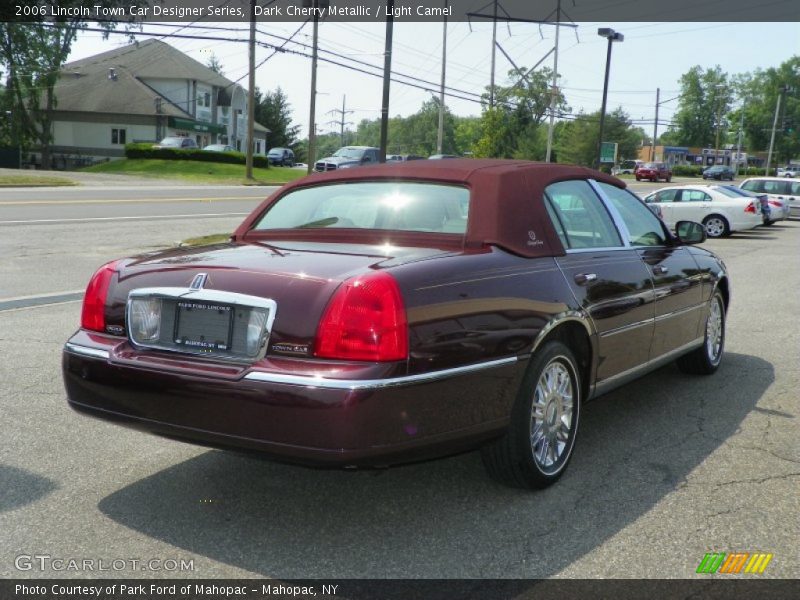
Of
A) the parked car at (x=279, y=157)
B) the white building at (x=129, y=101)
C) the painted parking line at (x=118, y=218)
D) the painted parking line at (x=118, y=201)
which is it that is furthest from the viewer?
the parked car at (x=279, y=157)

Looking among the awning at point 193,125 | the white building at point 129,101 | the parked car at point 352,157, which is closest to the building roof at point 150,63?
the white building at point 129,101

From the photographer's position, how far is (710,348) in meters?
6.75

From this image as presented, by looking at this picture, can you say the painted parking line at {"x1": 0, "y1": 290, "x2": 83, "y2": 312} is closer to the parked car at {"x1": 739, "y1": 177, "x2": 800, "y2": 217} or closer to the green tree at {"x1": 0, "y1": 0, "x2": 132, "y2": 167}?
the parked car at {"x1": 739, "y1": 177, "x2": 800, "y2": 217}

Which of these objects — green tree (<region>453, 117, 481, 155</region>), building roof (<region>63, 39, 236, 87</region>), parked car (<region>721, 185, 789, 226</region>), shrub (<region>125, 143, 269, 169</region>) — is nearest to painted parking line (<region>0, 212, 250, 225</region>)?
parked car (<region>721, 185, 789, 226</region>)

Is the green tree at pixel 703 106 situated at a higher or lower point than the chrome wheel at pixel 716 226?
higher

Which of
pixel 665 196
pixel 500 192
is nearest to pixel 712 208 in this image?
pixel 665 196

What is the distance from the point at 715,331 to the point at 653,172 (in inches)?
2571

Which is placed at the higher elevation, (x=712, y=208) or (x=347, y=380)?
(x=347, y=380)

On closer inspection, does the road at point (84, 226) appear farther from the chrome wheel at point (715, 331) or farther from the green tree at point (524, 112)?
the green tree at point (524, 112)

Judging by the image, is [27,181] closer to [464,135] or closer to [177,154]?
[177,154]

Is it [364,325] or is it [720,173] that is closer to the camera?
[364,325]

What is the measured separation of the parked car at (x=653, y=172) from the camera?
69000 millimetres

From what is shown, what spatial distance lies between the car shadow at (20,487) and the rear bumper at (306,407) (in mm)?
496

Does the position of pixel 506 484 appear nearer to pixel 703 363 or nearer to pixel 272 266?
pixel 272 266
